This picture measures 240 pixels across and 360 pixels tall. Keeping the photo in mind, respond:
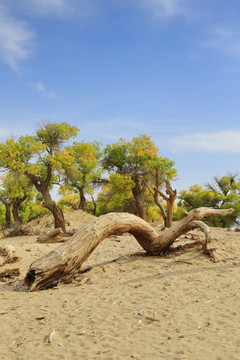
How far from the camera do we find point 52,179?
893 inches

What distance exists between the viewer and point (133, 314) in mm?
5258

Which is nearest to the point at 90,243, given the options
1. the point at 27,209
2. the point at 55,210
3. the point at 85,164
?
the point at 55,210

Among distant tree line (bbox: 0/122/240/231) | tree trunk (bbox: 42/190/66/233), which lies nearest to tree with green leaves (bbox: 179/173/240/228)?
distant tree line (bbox: 0/122/240/231)

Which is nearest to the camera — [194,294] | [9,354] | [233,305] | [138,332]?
[9,354]

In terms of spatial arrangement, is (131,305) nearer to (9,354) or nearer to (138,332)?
(138,332)

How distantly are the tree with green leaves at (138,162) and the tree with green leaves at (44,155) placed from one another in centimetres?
414

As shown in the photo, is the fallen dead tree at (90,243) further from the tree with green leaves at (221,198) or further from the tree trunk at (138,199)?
the tree with green leaves at (221,198)

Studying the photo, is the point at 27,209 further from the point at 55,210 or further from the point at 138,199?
the point at 138,199

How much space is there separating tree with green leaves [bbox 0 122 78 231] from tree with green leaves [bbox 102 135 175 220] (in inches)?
163

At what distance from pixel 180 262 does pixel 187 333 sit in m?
4.20

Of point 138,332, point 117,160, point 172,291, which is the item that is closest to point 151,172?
point 117,160

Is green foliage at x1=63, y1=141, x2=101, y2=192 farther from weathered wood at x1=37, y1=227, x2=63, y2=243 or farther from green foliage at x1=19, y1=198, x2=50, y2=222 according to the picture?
weathered wood at x1=37, y1=227, x2=63, y2=243

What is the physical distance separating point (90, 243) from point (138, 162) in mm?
16538

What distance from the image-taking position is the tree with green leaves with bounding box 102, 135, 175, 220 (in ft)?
76.8
